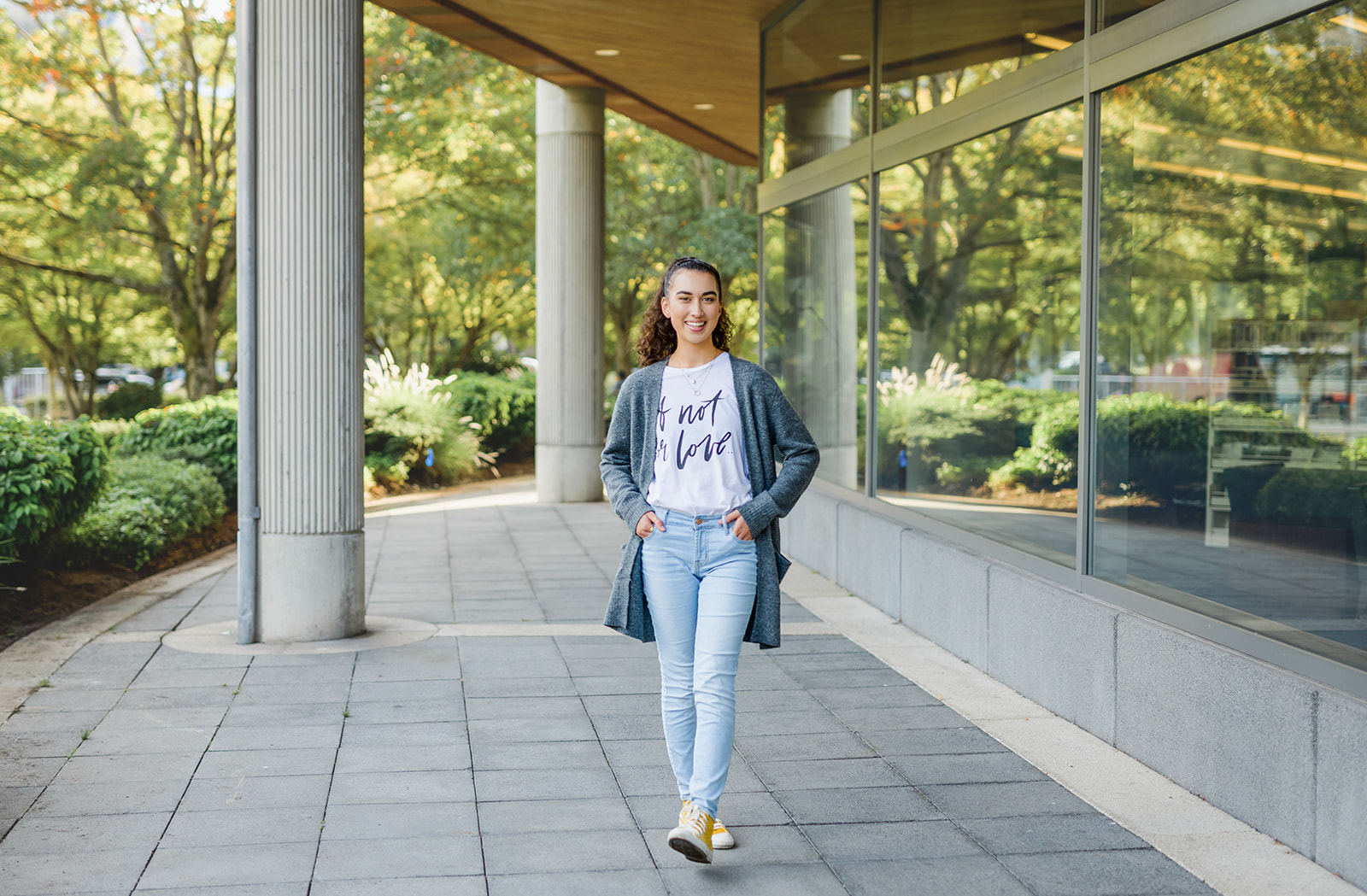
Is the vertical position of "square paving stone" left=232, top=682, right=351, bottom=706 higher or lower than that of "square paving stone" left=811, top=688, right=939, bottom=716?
higher

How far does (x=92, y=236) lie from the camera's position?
1883cm

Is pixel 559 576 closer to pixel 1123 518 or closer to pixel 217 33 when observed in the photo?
pixel 1123 518

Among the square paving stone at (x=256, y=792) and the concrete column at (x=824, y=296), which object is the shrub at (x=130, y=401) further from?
the square paving stone at (x=256, y=792)

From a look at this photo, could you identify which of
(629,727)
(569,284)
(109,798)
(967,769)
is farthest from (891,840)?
(569,284)

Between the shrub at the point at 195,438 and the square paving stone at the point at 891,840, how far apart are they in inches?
374

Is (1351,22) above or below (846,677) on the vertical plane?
above

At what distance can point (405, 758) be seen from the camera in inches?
193

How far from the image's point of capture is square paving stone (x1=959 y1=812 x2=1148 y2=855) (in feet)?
13.0

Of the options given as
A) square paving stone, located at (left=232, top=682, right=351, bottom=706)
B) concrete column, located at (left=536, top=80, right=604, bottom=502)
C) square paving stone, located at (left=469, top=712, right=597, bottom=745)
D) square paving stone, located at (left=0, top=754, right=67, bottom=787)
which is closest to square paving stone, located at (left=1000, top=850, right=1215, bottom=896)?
square paving stone, located at (left=469, top=712, right=597, bottom=745)

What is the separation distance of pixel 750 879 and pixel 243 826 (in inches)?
65.2

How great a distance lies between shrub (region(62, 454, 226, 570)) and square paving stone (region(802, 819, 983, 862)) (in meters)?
6.31

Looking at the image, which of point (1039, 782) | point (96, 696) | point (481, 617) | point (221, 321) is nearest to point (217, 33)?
point (221, 321)

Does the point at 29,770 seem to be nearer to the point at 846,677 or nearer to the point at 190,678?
the point at 190,678

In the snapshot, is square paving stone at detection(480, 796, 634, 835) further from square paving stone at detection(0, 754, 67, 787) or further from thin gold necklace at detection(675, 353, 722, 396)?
square paving stone at detection(0, 754, 67, 787)
